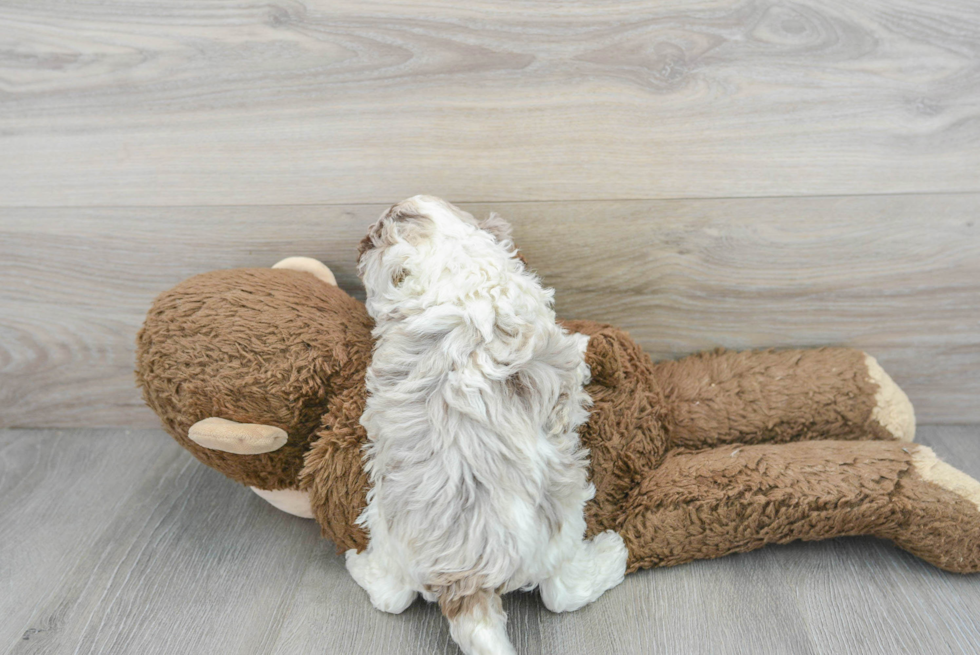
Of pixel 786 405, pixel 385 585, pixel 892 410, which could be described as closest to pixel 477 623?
pixel 385 585

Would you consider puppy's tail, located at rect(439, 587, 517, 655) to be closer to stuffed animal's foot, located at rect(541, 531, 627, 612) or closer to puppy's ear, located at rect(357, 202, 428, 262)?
stuffed animal's foot, located at rect(541, 531, 627, 612)

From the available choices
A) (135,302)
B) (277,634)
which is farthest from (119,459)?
(277,634)

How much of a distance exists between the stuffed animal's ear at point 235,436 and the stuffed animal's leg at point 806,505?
16.7 inches

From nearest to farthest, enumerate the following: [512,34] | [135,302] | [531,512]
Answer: [531,512]
[512,34]
[135,302]

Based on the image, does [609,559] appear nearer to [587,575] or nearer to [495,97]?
[587,575]

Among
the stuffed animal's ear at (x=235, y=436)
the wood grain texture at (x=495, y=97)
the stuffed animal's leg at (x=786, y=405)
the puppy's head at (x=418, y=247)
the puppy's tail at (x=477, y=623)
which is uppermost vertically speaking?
the wood grain texture at (x=495, y=97)

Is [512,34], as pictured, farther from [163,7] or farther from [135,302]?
[135,302]

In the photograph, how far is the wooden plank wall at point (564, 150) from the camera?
0.82 m

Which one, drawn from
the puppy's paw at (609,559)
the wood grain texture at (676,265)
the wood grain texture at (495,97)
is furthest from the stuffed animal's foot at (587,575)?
the wood grain texture at (495,97)

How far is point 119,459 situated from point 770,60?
110 cm

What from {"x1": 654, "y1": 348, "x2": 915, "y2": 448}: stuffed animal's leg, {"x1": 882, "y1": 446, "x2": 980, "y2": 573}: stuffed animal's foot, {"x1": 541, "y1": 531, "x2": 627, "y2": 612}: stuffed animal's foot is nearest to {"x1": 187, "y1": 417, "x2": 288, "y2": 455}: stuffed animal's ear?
{"x1": 541, "y1": 531, "x2": 627, "y2": 612}: stuffed animal's foot

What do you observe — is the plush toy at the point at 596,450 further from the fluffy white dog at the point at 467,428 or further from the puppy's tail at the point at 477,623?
the puppy's tail at the point at 477,623

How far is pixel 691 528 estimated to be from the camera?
0.77 m

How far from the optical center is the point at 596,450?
2.60 feet
